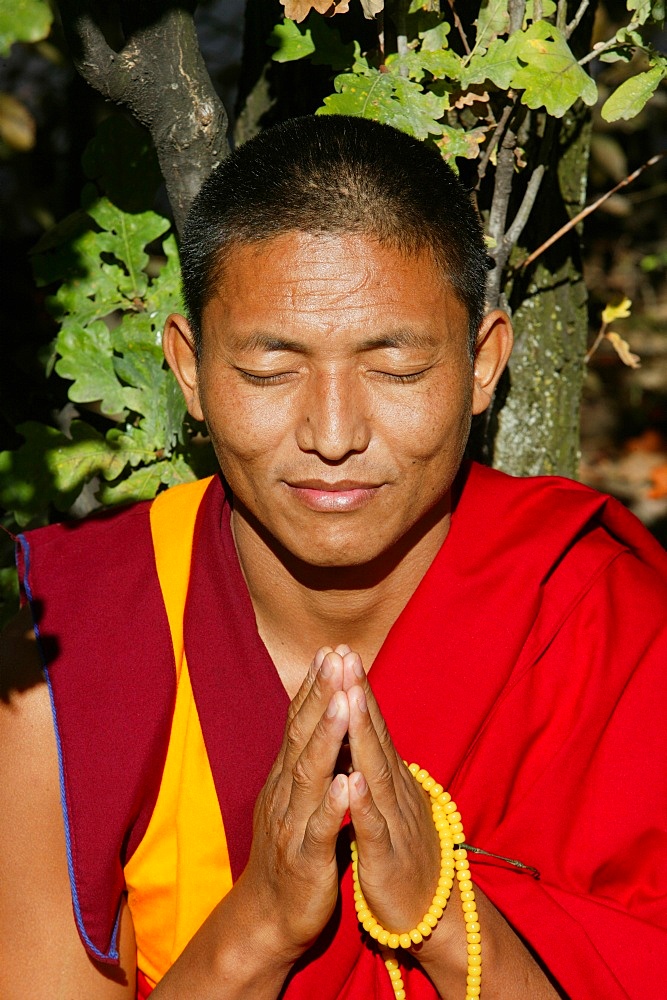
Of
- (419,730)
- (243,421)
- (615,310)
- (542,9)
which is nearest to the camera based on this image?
(243,421)

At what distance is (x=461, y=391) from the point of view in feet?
7.13

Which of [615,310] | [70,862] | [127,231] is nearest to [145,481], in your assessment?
[127,231]

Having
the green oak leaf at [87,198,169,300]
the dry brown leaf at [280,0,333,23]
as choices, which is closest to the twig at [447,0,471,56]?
the dry brown leaf at [280,0,333,23]

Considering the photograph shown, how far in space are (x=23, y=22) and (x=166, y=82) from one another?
2.50ft

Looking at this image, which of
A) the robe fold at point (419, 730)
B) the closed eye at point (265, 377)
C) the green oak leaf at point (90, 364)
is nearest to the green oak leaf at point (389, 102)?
the closed eye at point (265, 377)

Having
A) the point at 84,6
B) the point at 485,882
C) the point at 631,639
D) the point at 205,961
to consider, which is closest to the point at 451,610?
A: the point at 631,639

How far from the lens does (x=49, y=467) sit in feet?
9.38

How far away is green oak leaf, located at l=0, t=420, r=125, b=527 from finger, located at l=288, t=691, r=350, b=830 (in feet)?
3.65

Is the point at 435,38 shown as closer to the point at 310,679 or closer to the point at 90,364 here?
the point at 90,364

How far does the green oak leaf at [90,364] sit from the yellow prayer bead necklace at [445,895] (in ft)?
4.00

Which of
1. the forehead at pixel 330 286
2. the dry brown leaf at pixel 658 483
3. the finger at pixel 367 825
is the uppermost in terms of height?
the forehead at pixel 330 286

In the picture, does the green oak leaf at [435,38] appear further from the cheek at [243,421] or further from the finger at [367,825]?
the finger at [367,825]

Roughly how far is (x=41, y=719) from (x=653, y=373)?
18.7 feet

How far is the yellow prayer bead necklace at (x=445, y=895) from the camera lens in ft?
6.83
